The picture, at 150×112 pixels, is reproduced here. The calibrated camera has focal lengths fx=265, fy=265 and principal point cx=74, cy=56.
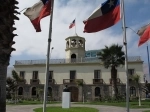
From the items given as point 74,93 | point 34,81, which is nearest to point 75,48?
point 74,93

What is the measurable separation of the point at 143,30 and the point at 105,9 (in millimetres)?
2232

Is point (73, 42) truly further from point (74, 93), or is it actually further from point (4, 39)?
point (4, 39)

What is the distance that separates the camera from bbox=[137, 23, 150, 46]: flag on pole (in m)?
12.5

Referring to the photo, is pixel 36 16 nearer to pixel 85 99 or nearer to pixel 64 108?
pixel 64 108

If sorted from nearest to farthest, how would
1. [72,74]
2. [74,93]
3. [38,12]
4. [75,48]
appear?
1. [38,12]
2. [74,93]
3. [72,74]
4. [75,48]

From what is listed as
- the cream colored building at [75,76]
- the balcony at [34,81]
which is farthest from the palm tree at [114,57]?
the balcony at [34,81]

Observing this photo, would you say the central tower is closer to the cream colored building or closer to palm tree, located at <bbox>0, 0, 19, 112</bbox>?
the cream colored building

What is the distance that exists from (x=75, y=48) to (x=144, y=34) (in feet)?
137

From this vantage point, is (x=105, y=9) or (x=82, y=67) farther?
(x=82, y=67)

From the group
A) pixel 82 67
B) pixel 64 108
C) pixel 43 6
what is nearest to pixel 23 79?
pixel 82 67

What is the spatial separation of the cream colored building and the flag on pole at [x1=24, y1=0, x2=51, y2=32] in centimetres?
3754

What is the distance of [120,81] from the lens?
47875 millimetres

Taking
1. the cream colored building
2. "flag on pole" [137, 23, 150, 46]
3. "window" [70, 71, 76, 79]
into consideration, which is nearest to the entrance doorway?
the cream colored building

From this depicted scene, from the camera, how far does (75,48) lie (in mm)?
54219
